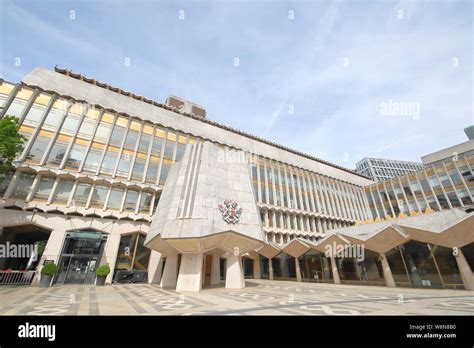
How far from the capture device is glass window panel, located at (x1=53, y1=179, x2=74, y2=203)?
23102 mm

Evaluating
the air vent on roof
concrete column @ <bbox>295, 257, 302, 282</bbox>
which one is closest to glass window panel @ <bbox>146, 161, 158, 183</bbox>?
the air vent on roof

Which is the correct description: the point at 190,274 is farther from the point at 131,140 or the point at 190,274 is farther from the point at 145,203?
the point at 131,140

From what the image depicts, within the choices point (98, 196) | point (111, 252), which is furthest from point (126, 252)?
point (98, 196)

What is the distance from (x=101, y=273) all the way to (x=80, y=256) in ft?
12.3

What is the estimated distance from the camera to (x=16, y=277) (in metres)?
19.0

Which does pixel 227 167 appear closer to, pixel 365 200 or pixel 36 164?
pixel 36 164

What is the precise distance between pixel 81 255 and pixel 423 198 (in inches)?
2361

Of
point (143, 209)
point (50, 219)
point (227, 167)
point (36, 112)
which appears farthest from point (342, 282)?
point (36, 112)

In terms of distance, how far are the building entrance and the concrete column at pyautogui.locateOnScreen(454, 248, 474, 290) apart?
110 ft

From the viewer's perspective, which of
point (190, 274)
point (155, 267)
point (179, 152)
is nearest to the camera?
point (190, 274)

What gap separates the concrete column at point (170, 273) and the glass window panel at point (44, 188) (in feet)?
50.6

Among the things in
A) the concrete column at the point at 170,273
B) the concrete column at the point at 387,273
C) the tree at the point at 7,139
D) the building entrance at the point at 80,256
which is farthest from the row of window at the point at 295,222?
the tree at the point at 7,139

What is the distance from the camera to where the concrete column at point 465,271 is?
15367mm

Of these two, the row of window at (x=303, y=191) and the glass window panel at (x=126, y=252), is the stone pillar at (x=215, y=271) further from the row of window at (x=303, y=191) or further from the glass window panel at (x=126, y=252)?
the row of window at (x=303, y=191)
